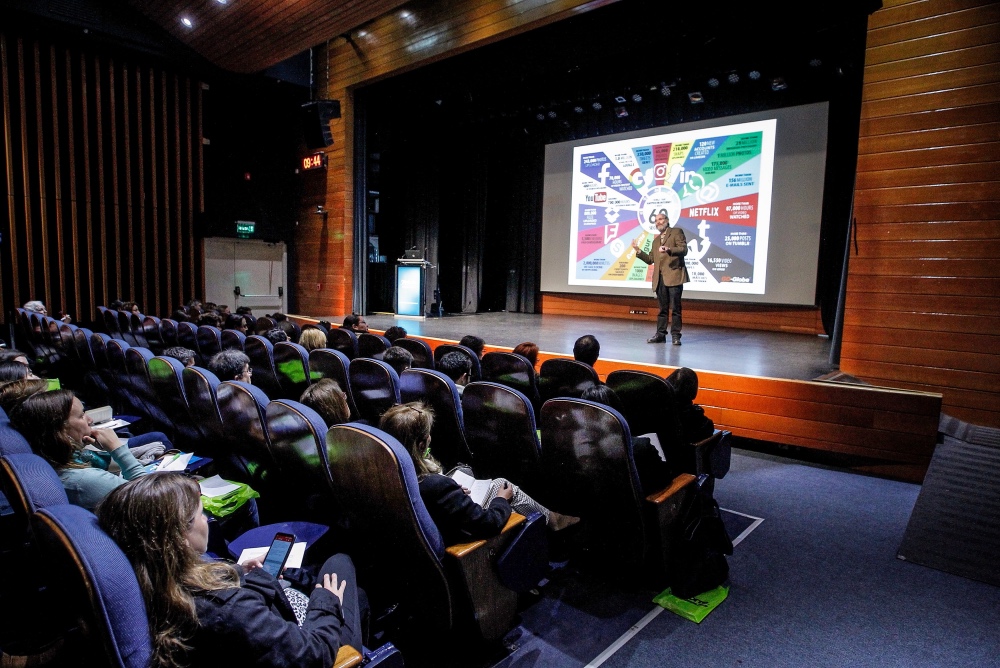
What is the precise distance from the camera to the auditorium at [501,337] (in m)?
1.70

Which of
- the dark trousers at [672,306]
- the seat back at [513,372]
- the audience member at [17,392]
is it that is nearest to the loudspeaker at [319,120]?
the dark trousers at [672,306]

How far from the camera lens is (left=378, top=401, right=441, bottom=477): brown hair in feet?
6.09

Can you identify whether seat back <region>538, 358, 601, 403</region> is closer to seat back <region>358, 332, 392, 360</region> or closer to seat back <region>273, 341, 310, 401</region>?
seat back <region>358, 332, 392, 360</region>

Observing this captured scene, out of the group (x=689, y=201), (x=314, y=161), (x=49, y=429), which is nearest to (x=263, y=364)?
(x=49, y=429)

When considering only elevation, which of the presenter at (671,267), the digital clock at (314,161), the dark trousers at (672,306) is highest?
the digital clock at (314,161)

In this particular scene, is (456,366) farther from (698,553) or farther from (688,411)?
(698,553)

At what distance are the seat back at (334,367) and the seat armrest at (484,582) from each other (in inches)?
62.0

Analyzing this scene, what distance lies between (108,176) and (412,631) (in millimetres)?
9920

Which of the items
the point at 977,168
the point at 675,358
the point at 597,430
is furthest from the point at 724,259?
the point at 597,430

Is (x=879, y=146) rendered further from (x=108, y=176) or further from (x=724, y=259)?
(x=108, y=176)

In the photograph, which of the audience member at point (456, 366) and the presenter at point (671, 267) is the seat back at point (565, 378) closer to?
the audience member at point (456, 366)

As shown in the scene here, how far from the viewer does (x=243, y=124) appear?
10.6 m

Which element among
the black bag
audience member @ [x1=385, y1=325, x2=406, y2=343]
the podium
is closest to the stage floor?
the podium

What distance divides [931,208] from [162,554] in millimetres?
5137
